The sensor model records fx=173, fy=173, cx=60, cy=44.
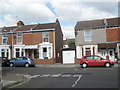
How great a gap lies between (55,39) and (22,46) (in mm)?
6400

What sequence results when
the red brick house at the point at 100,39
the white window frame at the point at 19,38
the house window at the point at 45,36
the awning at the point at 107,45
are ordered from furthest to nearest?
the white window frame at the point at 19,38 → the house window at the point at 45,36 → the red brick house at the point at 100,39 → the awning at the point at 107,45

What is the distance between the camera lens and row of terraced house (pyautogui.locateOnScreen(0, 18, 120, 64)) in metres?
28.2

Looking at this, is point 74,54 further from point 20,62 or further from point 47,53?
point 20,62

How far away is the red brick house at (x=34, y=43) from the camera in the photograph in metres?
30.9

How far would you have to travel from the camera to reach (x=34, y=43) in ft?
105

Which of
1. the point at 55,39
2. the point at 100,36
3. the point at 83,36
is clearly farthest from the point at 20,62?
the point at 100,36

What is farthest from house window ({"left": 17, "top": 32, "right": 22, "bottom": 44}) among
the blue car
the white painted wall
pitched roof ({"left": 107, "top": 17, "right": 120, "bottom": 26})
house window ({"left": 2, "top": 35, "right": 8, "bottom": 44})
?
pitched roof ({"left": 107, "top": 17, "right": 120, "bottom": 26})

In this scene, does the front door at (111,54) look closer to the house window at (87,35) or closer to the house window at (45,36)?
the house window at (87,35)

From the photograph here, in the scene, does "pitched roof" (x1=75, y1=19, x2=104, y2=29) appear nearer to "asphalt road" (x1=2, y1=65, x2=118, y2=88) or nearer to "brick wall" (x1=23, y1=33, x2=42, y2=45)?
"brick wall" (x1=23, y1=33, x2=42, y2=45)

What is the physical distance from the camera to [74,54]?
99.5ft

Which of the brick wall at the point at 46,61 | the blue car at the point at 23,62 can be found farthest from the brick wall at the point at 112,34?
the blue car at the point at 23,62

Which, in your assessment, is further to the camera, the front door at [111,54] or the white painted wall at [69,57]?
the white painted wall at [69,57]

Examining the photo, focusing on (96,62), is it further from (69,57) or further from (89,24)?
(89,24)

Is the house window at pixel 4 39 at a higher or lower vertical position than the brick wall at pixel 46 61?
higher
